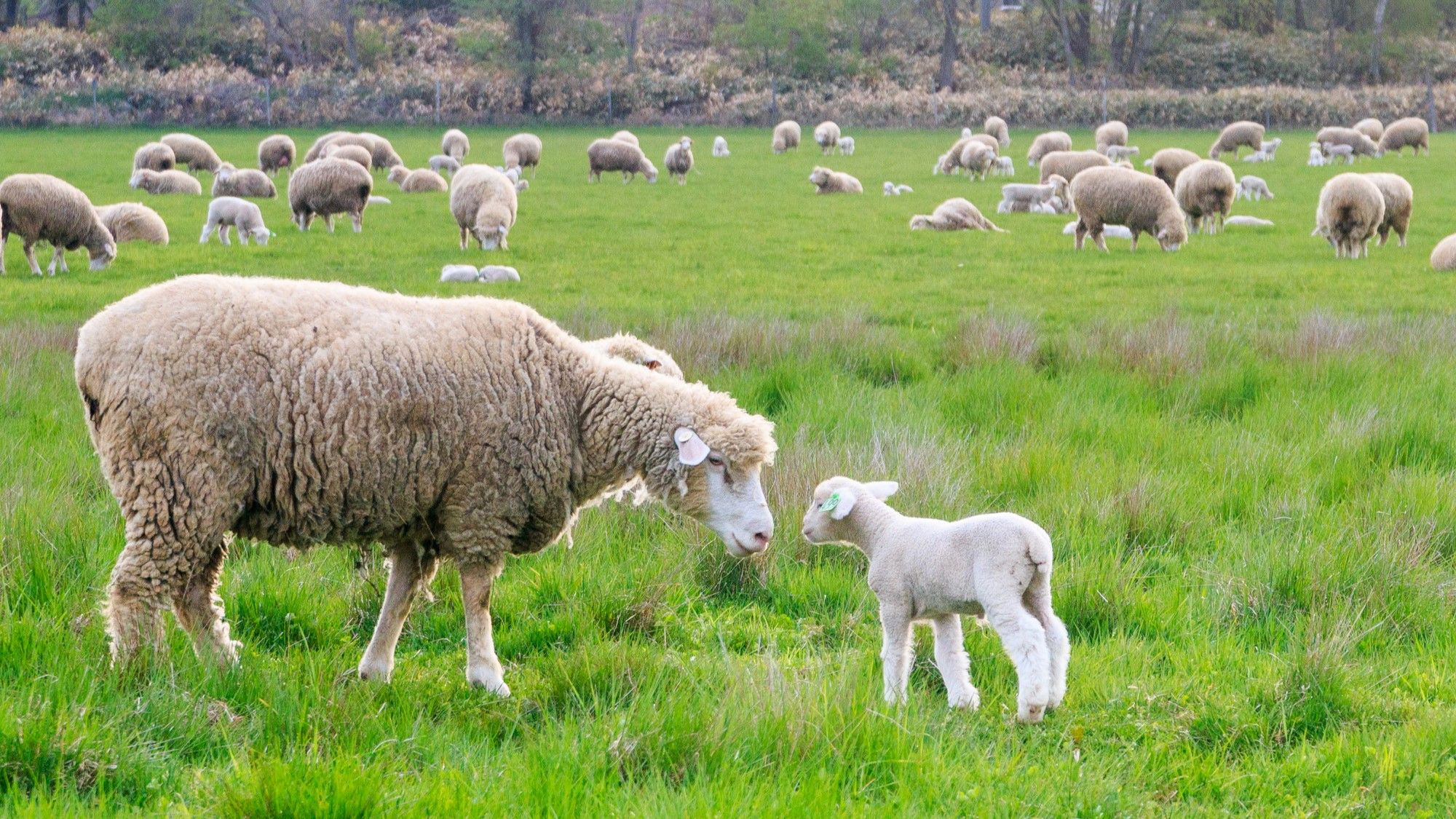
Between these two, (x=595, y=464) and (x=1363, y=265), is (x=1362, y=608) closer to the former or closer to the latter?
(x=595, y=464)

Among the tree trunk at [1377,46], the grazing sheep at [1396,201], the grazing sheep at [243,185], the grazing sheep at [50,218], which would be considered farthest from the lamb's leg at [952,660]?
the tree trunk at [1377,46]

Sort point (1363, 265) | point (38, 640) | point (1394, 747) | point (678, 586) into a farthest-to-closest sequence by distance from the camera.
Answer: point (1363, 265)
point (678, 586)
point (38, 640)
point (1394, 747)

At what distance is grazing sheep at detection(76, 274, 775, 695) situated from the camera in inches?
169

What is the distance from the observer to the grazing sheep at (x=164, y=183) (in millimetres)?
27234

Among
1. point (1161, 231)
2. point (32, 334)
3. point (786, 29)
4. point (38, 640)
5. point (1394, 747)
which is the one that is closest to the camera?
point (1394, 747)

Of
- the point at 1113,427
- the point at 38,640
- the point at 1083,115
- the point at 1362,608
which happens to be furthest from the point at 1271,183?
the point at 38,640

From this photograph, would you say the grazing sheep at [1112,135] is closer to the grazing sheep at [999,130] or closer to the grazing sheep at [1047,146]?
the grazing sheep at [999,130]

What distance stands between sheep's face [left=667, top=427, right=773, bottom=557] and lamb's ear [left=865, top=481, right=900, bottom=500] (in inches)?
16.9

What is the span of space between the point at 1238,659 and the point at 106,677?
145 inches

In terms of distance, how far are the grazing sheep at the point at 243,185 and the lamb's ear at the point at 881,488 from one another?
80.9 feet

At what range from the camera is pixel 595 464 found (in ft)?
16.3

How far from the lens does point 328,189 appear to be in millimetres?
21141

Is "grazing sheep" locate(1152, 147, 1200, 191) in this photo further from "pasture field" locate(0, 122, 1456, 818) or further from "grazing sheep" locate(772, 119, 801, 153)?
"grazing sheep" locate(772, 119, 801, 153)

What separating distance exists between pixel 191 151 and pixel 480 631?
32.7 m
